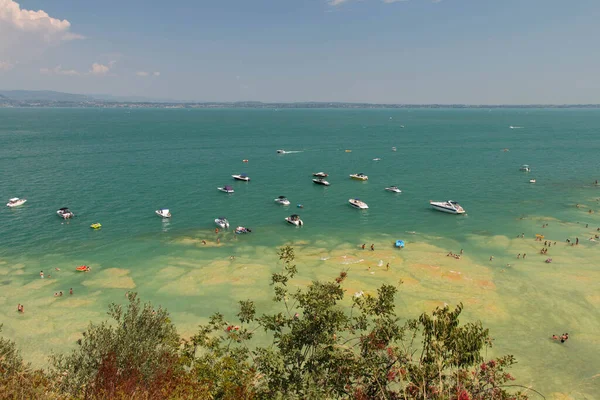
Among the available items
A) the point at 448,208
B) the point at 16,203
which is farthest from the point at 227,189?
the point at 448,208

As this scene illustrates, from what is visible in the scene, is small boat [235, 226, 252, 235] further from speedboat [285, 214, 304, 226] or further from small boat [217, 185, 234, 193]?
small boat [217, 185, 234, 193]

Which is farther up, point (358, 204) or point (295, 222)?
point (358, 204)

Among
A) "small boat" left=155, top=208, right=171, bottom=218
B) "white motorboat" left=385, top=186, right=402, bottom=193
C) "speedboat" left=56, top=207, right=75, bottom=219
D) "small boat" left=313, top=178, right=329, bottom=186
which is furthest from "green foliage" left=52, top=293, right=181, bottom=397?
"small boat" left=313, top=178, right=329, bottom=186

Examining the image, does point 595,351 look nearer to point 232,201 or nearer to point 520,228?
point 520,228

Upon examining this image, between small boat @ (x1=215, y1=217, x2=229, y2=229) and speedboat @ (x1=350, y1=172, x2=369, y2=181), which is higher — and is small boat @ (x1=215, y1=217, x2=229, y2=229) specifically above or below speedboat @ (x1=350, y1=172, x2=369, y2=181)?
below

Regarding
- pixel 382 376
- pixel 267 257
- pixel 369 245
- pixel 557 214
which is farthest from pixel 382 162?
pixel 382 376

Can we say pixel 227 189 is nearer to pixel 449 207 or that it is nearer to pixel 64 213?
pixel 64 213

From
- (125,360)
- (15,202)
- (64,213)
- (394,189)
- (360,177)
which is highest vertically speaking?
(125,360)
